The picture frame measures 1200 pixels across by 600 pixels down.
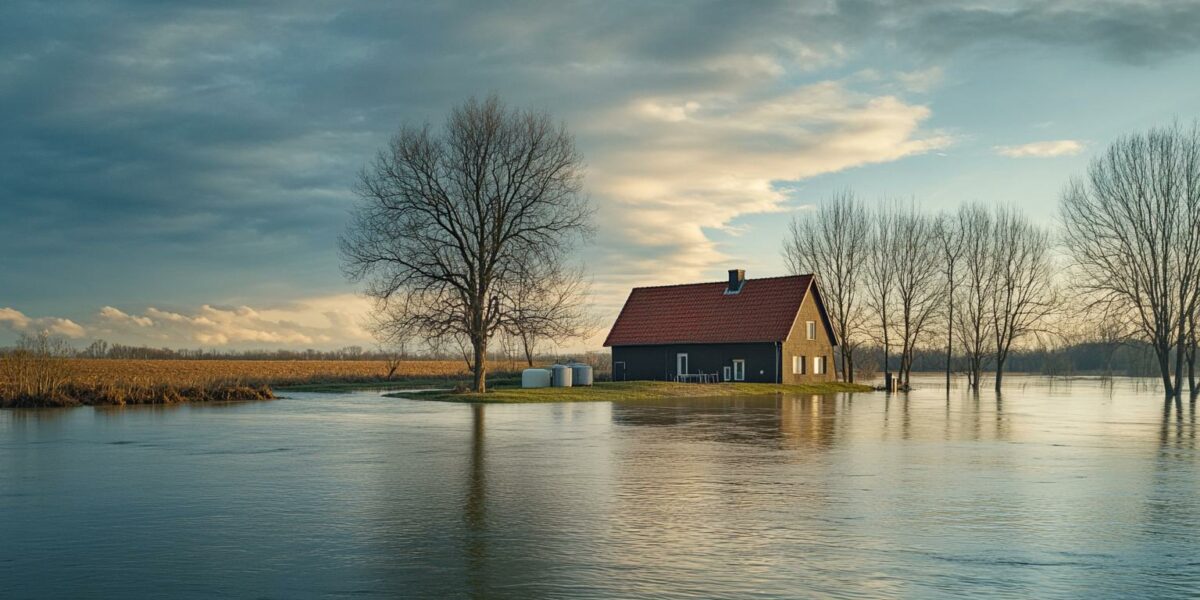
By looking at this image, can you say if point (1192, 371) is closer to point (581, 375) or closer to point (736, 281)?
point (736, 281)

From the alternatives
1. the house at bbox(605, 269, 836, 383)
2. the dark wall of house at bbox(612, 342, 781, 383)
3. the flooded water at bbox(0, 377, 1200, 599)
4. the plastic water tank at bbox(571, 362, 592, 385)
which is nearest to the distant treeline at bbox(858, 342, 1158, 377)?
the house at bbox(605, 269, 836, 383)

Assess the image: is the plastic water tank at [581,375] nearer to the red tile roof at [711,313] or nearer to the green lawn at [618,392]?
the green lawn at [618,392]

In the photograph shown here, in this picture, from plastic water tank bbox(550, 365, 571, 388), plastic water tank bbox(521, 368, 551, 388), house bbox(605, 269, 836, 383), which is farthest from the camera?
house bbox(605, 269, 836, 383)

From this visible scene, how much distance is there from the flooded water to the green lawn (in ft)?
64.6

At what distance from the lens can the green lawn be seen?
4291cm

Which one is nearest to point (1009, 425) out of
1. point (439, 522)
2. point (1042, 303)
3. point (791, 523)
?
point (791, 523)

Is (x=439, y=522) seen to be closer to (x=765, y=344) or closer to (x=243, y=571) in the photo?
(x=243, y=571)

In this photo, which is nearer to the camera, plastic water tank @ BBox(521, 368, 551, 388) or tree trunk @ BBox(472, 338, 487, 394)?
tree trunk @ BBox(472, 338, 487, 394)

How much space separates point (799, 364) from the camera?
204 feet

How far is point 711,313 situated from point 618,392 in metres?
18.2

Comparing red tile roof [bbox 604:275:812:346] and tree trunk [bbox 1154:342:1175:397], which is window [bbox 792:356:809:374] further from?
tree trunk [bbox 1154:342:1175:397]

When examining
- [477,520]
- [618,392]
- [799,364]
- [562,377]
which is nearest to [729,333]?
[799,364]

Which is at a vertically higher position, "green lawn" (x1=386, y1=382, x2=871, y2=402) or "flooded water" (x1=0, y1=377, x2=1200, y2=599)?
"flooded water" (x1=0, y1=377, x2=1200, y2=599)

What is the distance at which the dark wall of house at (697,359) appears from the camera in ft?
198
